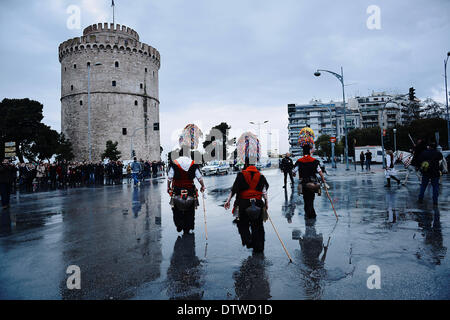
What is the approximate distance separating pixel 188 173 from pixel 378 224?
393 centimetres

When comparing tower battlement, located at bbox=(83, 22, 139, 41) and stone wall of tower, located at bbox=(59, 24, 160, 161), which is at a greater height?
tower battlement, located at bbox=(83, 22, 139, 41)

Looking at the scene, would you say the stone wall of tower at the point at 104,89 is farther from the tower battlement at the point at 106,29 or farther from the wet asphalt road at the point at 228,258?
the wet asphalt road at the point at 228,258

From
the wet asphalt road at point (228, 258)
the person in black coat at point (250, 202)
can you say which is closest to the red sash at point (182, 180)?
the wet asphalt road at point (228, 258)

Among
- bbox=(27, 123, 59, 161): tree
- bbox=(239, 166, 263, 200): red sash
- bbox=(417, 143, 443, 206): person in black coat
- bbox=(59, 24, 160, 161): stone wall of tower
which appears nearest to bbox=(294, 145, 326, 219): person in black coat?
bbox=(239, 166, 263, 200): red sash

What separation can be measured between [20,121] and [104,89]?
14.2 metres

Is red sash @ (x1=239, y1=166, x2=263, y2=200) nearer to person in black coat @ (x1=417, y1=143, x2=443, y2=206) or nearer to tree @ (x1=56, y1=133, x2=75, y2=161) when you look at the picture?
person in black coat @ (x1=417, y1=143, x2=443, y2=206)

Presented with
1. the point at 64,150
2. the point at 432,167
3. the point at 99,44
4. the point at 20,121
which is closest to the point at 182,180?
the point at 432,167

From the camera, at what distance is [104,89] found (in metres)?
49.7

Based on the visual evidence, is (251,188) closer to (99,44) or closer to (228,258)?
(228,258)

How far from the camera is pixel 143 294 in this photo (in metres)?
3.45

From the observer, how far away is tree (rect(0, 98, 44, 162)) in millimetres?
49469

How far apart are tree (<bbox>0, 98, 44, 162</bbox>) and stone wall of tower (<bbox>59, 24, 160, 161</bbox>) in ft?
14.7

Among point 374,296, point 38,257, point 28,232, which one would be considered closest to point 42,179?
point 28,232

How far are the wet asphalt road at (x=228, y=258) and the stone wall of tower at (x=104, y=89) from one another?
4494 centimetres
